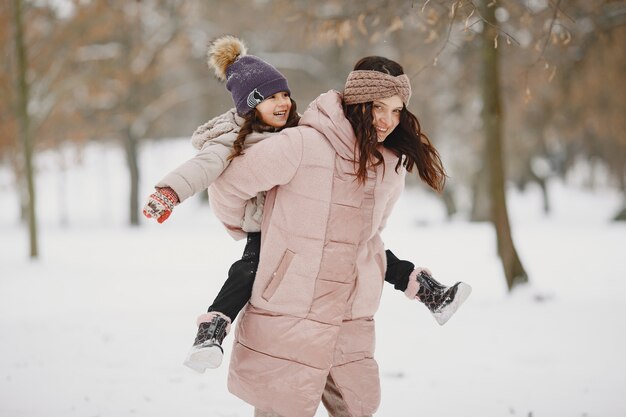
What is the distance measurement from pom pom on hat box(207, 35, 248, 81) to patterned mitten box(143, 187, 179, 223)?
0.86 meters

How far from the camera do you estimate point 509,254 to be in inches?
265

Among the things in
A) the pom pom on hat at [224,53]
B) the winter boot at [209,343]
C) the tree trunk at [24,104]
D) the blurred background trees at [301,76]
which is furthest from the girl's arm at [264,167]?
the tree trunk at [24,104]

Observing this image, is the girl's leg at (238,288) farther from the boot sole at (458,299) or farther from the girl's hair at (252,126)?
the boot sole at (458,299)

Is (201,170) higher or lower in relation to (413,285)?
higher

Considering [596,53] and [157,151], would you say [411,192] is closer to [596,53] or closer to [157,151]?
[157,151]

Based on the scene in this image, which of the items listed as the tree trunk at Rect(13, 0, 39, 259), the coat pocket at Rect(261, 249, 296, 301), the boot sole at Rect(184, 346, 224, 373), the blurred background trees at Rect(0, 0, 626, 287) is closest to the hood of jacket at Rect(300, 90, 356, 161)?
the coat pocket at Rect(261, 249, 296, 301)

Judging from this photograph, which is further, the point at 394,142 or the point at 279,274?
the point at 394,142

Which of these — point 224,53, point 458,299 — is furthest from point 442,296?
point 224,53

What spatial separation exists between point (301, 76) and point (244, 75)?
17239mm

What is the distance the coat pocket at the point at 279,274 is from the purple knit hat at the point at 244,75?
0.66 metres

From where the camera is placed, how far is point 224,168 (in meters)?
2.38

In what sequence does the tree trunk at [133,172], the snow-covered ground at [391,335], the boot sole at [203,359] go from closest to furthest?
the boot sole at [203,359], the snow-covered ground at [391,335], the tree trunk at [133,172]

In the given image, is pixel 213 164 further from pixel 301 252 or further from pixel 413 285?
pixel 413 285

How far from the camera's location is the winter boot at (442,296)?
2.63 metres
